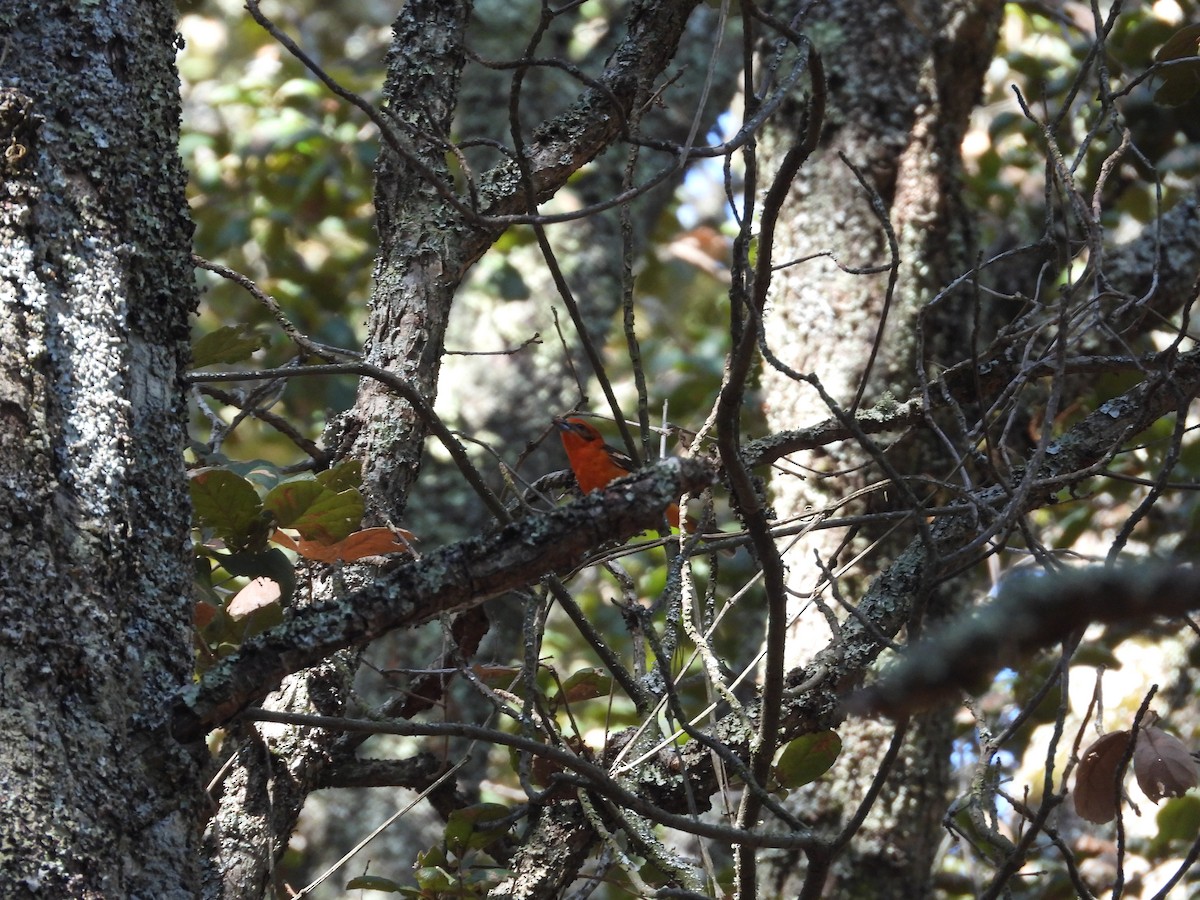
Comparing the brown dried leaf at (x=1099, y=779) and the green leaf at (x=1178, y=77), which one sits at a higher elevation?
the green leaf at (x=1178, y=77)

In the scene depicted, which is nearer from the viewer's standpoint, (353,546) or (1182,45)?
(353,546)

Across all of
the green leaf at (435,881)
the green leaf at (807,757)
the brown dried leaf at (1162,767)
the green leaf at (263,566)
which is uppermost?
the green leaf at (263,566)

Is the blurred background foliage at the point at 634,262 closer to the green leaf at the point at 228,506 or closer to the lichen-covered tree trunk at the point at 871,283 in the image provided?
the lichen-covered tree trunk at the point at 871,283

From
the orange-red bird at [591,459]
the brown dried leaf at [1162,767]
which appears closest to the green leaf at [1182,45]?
the brown dried leaf at [1162,767]

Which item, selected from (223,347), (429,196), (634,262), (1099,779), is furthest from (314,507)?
(634,262)

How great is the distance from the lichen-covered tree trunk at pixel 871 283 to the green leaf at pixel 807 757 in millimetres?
1443

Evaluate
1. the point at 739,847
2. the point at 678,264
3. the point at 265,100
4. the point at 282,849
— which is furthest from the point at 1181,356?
the point at 678,264

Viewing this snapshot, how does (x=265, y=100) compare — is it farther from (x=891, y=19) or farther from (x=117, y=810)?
(x=117, y=810)

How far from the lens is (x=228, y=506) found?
80.0 inches

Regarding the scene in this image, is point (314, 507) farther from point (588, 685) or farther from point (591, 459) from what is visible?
point (591, 459)

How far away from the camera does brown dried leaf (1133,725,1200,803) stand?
220 centimetres

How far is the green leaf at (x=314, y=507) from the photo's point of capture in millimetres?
1957

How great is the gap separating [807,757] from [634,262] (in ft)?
10.2

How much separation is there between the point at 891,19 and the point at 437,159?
100 inches
